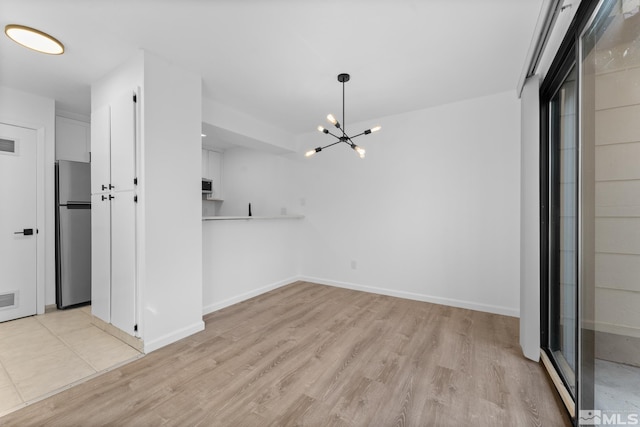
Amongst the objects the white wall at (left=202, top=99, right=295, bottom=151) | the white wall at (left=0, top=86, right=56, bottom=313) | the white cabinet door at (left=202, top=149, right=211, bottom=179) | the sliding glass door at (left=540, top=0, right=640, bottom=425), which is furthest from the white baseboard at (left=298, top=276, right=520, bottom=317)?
the white wall at (left=0, top=86, right=56, bottom=313)

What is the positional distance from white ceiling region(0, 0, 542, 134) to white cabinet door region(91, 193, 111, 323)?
138cm

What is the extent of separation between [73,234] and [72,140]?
4.54ft

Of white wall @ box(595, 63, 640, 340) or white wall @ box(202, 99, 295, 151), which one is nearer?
white wall @ box(595, 63, 640, 340)

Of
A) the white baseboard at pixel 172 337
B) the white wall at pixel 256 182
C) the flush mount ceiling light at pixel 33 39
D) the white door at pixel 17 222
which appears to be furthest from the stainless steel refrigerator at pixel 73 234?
the white wall at pixel 256 182

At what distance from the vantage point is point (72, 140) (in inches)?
146

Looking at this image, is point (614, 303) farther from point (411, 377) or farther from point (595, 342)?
point (411, 377)

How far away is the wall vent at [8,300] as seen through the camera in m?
2.89

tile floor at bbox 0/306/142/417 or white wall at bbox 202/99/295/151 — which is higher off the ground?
white wall at bbox 202/99/295/151

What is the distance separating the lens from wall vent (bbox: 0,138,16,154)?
2.92 m

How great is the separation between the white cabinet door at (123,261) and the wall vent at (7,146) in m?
1.66

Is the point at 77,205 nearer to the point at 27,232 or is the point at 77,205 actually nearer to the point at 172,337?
the point at 27,232

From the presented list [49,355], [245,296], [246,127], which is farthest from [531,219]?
[49,355]

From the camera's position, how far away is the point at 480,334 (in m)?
2.59

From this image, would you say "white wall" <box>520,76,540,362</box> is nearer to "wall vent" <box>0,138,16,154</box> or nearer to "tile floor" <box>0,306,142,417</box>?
"tile floor" <box>0,306,142,417</box>
